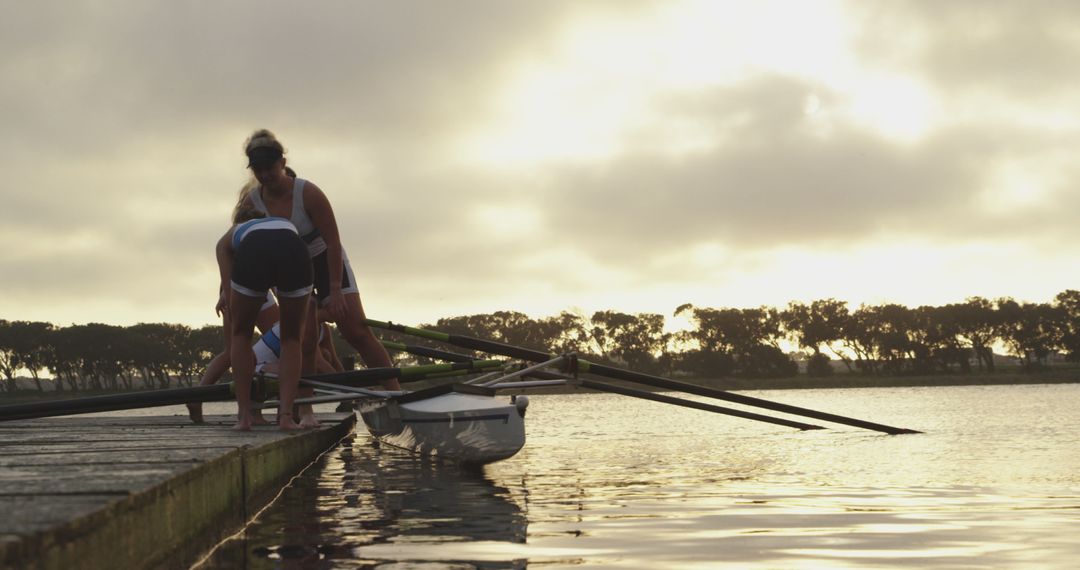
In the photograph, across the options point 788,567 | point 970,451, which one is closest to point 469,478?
point 788,567

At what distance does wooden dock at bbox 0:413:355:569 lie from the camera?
8.71 ft

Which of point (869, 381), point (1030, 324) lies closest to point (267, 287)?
point (869, 381)

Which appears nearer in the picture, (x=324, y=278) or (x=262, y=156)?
(x=262, y=156)

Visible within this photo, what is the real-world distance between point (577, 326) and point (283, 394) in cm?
10640

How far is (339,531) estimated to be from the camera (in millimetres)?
5664

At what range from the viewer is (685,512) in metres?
6.48

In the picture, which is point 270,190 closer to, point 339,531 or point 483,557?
point 339,531

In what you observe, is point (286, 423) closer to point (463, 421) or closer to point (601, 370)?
point (463, 421)

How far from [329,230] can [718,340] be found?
346ft

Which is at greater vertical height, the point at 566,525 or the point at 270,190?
the point at 270,190

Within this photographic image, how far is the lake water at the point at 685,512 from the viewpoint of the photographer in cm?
476

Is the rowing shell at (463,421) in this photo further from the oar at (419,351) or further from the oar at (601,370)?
the oar at (419,351)

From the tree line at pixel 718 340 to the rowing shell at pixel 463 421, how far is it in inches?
3228

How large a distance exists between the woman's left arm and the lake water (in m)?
1.67
